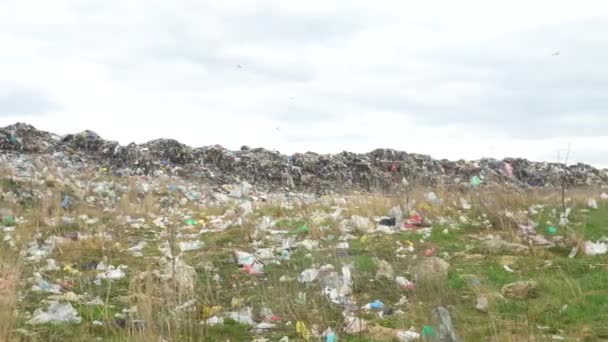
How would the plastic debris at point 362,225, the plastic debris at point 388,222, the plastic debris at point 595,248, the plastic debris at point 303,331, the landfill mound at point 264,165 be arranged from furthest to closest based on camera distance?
the landfill mound at point 264,165 → the plastic debris at point 388,222 → the plastic debris at point 362,225 → the plastic debris at point 595,248 → the plastic debris at point 303,331

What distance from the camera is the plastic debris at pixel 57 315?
134 inches

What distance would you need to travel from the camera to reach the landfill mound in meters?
13.5

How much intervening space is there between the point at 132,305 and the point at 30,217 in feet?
11.8

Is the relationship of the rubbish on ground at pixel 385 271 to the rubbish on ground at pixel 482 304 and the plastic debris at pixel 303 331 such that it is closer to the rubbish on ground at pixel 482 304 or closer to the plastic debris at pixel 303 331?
the rubbish on ground at pixel 482 304

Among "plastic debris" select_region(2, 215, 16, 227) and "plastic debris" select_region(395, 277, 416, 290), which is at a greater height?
"plastic debris" select_region(2, 215, 16, 227)

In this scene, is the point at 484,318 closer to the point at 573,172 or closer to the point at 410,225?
the point at 410,225

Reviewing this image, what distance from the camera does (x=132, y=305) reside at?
3.71m

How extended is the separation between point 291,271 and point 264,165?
391 inches

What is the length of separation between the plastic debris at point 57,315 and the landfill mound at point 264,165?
944 cm

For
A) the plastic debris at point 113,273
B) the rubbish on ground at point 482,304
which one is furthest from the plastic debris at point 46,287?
the rubbish on ground at point 482,304

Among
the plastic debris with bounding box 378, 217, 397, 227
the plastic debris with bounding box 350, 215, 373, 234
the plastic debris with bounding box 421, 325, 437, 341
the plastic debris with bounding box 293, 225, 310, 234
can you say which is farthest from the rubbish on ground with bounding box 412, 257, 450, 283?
the plastic debris with bounding box 293, 225, 310, 234

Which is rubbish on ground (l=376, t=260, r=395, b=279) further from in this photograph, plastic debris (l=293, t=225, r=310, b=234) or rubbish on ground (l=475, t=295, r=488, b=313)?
plastic debris (l=293, t=225, r=310, b=234)

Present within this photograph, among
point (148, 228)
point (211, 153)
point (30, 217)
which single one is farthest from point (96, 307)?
point (211, 153)

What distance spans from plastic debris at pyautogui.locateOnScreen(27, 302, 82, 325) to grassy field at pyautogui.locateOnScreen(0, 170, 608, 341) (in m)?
0.05
